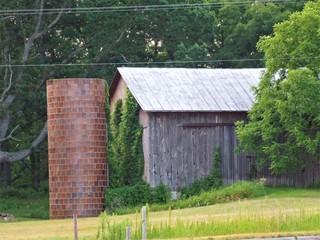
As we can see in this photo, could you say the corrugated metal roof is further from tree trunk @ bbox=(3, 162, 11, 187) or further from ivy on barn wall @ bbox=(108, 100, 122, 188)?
tree trunk @ bbox=(3, 162, 11, 187)

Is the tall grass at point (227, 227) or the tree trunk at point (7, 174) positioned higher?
the tree trunk at point (7, 174)

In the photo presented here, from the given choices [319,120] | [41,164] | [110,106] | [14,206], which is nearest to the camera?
[319,120]

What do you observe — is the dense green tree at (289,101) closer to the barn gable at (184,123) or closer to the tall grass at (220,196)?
the tall grass at (220,196)

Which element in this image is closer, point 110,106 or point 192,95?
point 192,95

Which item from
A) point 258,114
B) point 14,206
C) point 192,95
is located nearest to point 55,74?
point 14,206

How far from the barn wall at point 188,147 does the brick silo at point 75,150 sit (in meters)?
2.49

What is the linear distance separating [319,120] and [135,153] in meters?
8.45

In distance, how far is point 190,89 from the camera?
44.7m

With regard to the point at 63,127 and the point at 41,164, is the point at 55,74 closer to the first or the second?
the point at 41,164

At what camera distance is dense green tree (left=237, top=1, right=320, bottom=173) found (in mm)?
40062

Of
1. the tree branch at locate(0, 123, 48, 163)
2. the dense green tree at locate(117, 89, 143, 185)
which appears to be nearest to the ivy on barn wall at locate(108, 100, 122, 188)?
the dense green tree at locate(117, 89, 143, 185)

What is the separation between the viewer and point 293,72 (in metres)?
39.9

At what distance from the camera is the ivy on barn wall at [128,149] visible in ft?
141

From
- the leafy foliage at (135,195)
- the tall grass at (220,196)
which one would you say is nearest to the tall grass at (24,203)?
the leafy foliage at (135,195)
